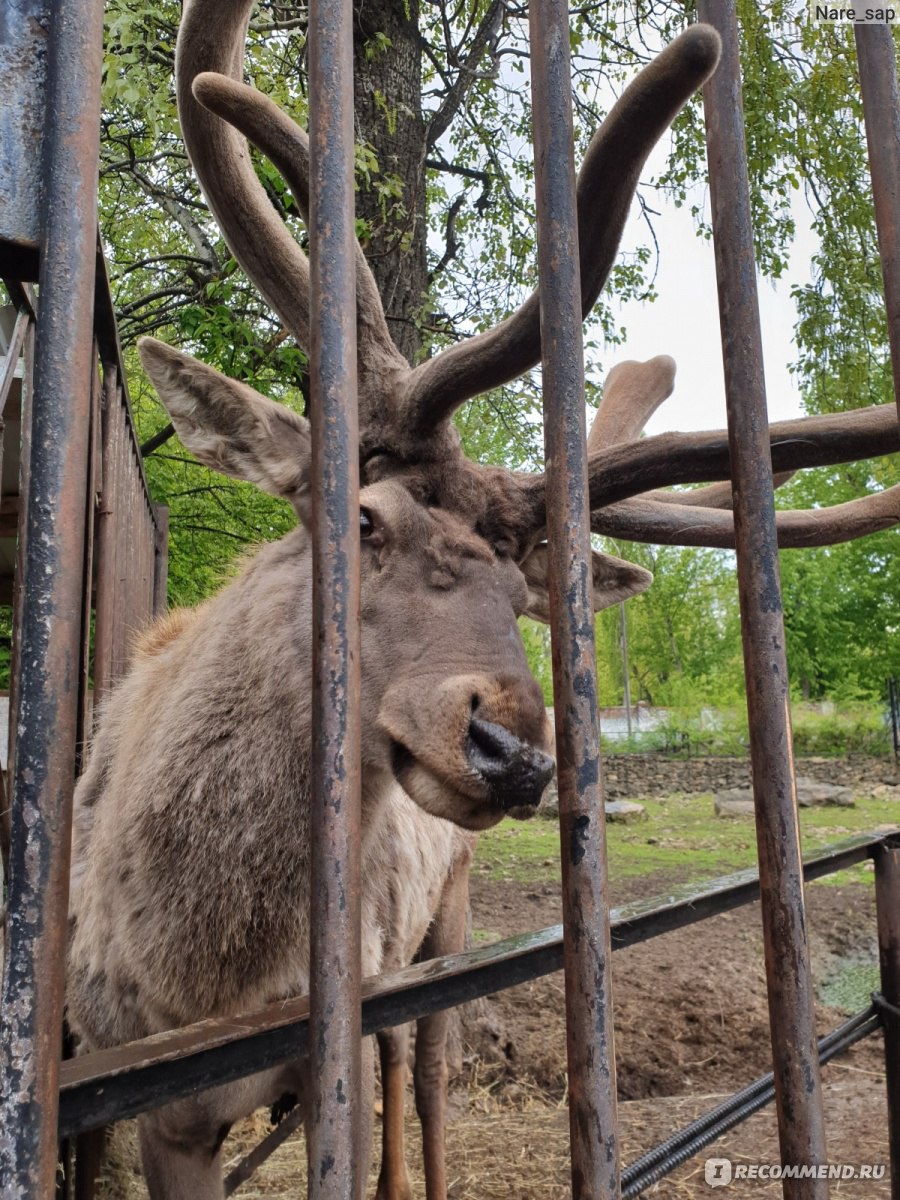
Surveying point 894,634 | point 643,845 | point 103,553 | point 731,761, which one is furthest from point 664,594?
point 103,553

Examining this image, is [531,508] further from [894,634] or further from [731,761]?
[894,634]

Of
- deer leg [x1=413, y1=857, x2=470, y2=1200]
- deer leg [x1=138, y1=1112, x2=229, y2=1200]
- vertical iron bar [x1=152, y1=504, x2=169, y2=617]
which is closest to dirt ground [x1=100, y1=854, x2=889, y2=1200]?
deer leg [x1=413, y1=857, x2=470, y2=1200]

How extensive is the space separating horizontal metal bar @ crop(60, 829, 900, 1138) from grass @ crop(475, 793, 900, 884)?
693 cm

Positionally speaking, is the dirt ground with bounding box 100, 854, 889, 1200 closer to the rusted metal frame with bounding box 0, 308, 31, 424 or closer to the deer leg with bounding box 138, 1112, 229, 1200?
the deer leg with bounding box 138, 1112, 229, 1200

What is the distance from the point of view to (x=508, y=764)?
184 cm

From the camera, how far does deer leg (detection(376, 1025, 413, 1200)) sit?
12.9ft

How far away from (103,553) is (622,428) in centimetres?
199

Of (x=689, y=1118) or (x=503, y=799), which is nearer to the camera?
(x=503, y=799)

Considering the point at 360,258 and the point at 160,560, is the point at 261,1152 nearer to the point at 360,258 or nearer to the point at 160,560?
the point at 360,258

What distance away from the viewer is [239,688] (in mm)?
2480

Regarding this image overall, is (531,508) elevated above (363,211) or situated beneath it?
situated beneath

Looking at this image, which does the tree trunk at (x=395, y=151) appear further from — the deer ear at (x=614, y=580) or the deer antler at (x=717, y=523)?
the deer antler at (x=717, y=523)

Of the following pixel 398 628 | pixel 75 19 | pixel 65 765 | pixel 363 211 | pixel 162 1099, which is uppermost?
pixel 363 211

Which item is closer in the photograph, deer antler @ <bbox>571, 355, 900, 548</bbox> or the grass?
deer antler @ <bbox>571, 355, 900, 548</bbox>
